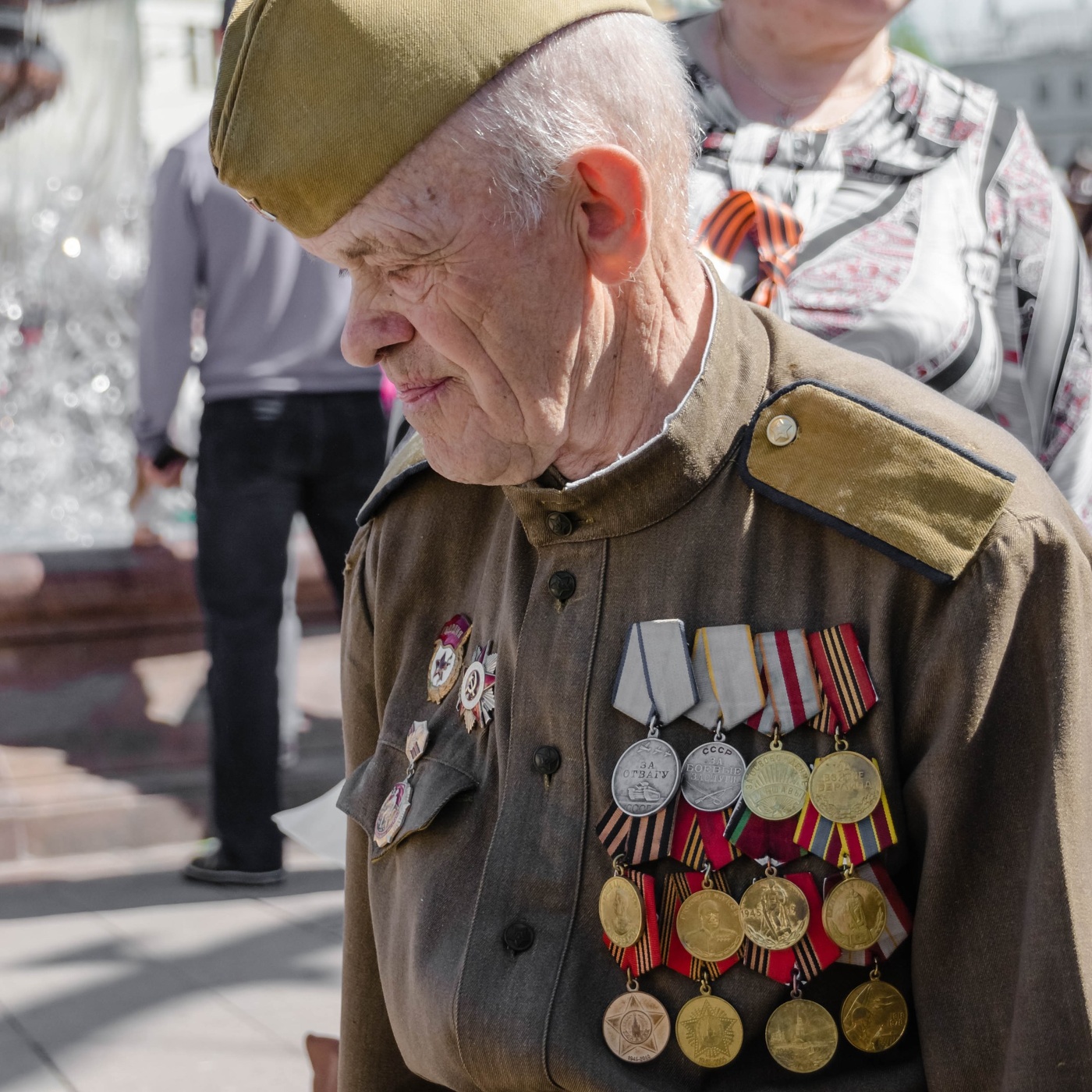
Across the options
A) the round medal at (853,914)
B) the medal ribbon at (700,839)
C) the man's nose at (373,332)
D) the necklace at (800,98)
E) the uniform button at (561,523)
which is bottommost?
the round medal at (853,914)

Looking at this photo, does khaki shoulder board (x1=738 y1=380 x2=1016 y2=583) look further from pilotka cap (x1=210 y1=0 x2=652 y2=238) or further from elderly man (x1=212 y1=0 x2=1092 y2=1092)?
pilotka cap (x1=210 y1=0 x2=652 y2=238)

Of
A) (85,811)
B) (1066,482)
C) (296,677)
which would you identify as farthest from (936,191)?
(296,677)

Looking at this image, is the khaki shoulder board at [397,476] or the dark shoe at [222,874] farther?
the dark shoe at [222,874]

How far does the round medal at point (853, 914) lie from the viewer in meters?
1.31

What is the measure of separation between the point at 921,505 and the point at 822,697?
18 centimetres

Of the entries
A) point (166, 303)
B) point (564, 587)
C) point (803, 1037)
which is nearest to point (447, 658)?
point (564, 587)

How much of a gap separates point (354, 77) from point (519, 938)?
0.75m

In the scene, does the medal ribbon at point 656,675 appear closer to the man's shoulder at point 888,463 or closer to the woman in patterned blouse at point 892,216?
the man's shoulder at point 888,463

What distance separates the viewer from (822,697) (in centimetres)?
133

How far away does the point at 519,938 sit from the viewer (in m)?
1.40

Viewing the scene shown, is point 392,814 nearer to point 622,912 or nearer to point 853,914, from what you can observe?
point 622,912

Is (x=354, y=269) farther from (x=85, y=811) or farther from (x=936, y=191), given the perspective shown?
(x=85, y=811)

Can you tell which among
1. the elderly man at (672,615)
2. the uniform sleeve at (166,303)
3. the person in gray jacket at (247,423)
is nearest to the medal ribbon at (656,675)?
the elderly man at (672,615)

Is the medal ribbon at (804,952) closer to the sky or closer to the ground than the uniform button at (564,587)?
closer to the ground
